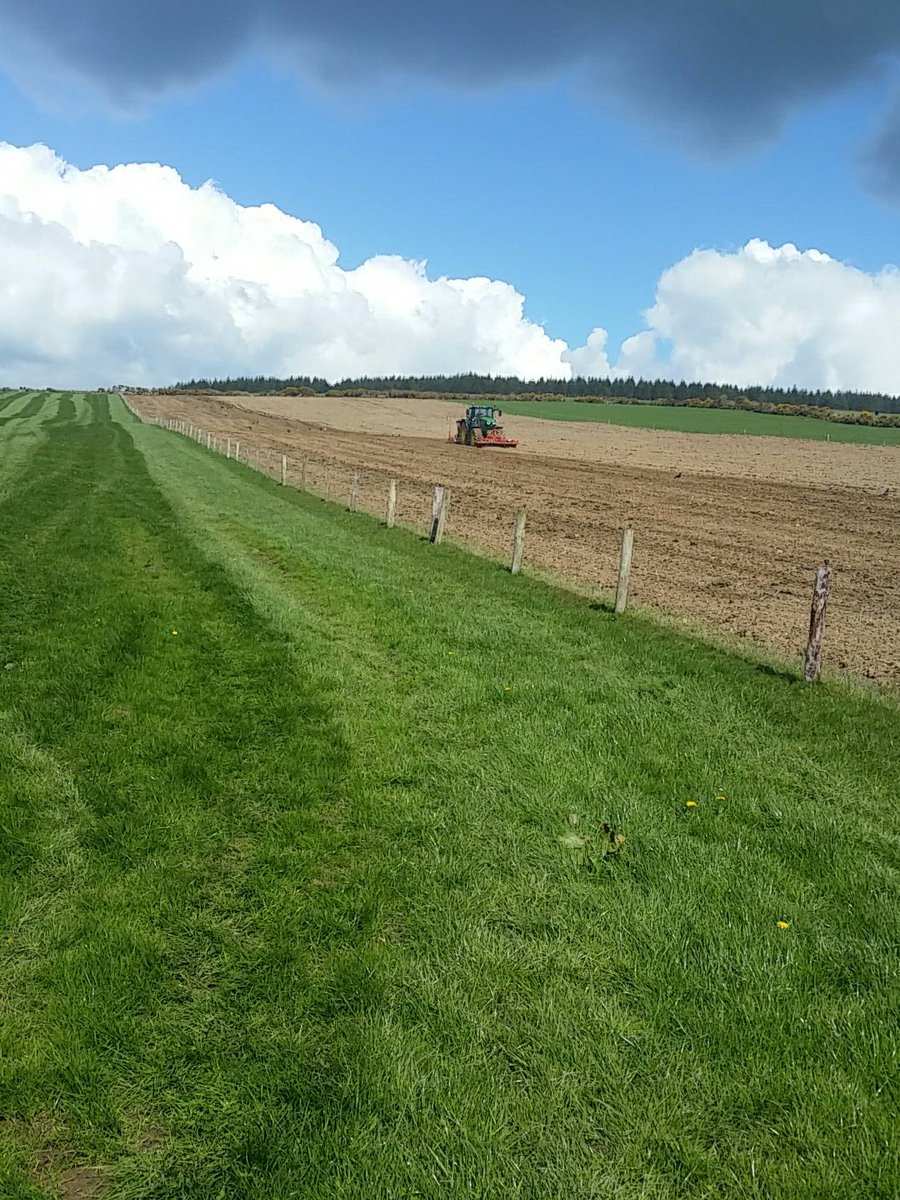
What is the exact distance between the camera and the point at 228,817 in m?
5.36

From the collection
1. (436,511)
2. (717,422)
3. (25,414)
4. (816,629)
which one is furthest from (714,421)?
(816,629)

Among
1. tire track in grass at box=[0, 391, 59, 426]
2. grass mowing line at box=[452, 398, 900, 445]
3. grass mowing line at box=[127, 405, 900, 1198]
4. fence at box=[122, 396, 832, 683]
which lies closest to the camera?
grass mowing line at box=[127, 405, 900, 1198]

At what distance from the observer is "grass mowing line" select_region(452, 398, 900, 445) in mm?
79625

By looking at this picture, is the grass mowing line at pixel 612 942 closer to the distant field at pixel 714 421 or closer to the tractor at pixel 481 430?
the tractor at pixel 481 430

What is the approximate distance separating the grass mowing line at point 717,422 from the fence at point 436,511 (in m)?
51.5

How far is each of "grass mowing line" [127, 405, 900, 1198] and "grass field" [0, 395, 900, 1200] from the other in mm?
18

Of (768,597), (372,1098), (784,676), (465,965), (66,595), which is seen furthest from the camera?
(768,597)

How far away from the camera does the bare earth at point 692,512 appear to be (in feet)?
44.7

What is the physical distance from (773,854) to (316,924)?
2997mm

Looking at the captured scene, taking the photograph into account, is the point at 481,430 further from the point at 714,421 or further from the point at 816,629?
the point at 816,629

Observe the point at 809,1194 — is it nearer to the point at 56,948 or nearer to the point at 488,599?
the point at 56,948

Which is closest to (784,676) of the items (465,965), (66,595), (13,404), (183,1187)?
(465,965)

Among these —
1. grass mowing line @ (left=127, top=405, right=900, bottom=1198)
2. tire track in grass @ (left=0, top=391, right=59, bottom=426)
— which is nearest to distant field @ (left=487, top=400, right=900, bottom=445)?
tire track in grass @ (left=0, top=391, right=59, bottom=426)

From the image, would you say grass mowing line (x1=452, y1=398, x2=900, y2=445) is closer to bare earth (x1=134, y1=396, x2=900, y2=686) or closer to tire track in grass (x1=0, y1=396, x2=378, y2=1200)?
bare earth (x1=134, y1=396, x2=900, y2=686)
